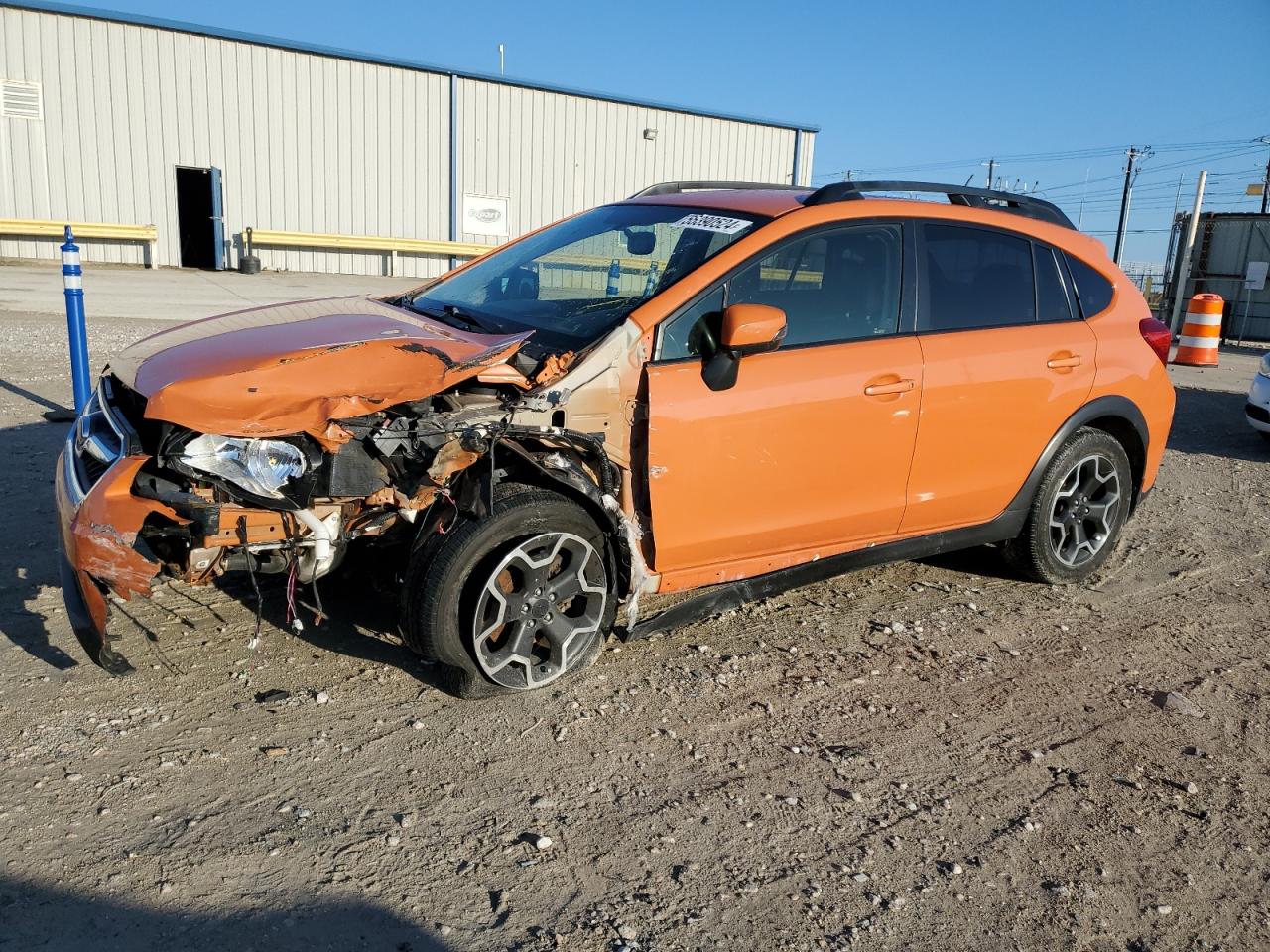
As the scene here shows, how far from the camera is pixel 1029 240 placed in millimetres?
4930

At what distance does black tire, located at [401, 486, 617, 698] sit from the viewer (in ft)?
11.4

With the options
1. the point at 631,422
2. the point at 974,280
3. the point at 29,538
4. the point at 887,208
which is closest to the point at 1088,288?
the point at 974,280

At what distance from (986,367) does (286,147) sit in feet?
74.6

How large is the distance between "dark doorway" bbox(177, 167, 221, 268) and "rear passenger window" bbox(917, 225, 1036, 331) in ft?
73.0

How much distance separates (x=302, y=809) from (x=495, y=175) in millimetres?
25508

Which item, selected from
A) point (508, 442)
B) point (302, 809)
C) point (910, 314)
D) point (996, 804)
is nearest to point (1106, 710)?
point (996, 804)

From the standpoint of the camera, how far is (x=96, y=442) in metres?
3.51

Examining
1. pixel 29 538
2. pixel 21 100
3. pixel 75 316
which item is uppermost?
pixel 21 100

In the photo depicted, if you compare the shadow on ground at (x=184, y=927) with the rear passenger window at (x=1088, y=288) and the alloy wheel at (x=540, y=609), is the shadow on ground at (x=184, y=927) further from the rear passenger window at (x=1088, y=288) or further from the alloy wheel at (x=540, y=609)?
the rear passenger window at (x=1088, y=288)

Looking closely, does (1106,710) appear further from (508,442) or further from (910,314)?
(508,442)

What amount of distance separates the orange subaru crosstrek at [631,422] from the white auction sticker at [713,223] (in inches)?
0.7

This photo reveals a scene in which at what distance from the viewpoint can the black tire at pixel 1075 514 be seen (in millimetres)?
4957

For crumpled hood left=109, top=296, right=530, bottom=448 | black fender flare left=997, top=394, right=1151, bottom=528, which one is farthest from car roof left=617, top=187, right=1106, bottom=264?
crumpled hood left=109, top=296, right=530, bottom=448

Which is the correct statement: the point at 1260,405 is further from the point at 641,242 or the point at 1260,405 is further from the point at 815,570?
the point at 641,242
